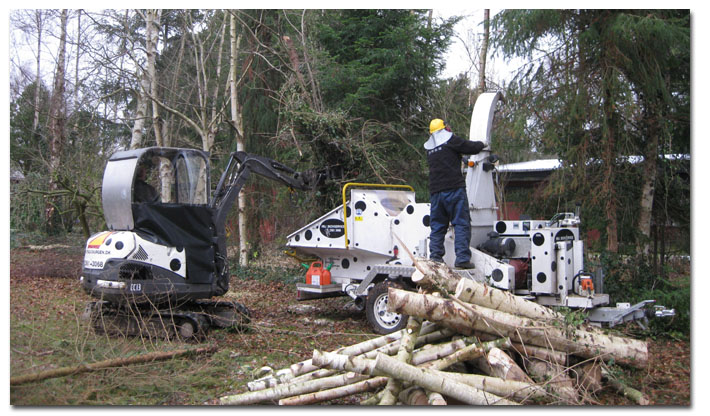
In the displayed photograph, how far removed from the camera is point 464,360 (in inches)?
233

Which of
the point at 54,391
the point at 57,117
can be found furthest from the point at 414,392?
the point at 57,117

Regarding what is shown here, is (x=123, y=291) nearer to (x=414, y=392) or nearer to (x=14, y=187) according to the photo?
(x=414, y=392)

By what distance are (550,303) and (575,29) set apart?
17.9 feet

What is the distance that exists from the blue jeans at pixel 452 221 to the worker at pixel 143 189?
412 cm

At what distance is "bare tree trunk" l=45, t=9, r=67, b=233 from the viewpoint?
14.8 meters

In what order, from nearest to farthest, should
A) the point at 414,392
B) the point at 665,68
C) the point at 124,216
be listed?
the point at 414,392 → the point at 124,216 → the point at 665,68

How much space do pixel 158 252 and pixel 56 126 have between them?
10291 mm

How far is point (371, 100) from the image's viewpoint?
45.7 ft

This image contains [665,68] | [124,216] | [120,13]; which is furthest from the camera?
[120,13]

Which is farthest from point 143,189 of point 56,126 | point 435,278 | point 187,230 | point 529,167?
point 529,167

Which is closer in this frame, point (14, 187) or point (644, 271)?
point (644, 271)

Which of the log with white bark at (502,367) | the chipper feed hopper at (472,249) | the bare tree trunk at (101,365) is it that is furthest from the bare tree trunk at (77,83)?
the log with white bark at (502,367)

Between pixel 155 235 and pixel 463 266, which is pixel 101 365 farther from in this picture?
pixel 463 266

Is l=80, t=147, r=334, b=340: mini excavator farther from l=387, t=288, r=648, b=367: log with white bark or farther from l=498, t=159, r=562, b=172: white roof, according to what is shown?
l=498, t=159, r=562, b=172: white roof
